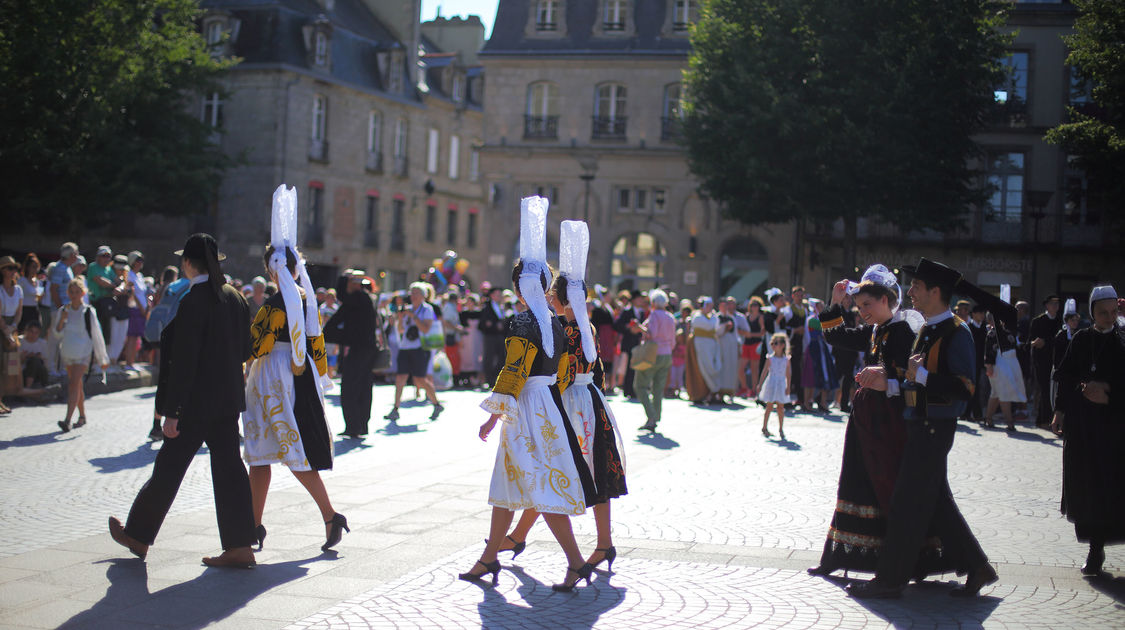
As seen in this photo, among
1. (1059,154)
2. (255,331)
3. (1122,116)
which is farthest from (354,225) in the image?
(255,331)

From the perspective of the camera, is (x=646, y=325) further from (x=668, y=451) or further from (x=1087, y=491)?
(x=1087, y=491)

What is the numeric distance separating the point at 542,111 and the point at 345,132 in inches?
362

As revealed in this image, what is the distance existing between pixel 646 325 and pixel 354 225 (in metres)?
34.1

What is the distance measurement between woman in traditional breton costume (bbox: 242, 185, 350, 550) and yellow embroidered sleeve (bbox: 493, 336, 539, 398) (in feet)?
4.94

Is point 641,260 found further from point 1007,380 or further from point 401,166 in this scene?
point 1007,380

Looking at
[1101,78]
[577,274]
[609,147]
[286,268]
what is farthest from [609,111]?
[577,274]

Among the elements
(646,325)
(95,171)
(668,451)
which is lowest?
(668,451)

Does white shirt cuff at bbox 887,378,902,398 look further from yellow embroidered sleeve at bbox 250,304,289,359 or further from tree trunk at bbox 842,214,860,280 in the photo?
tree trunk at bbox 842,214,860,280

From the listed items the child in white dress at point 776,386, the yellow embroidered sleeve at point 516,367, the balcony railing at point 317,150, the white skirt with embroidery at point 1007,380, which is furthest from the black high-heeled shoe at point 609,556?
the balcony railing at point 317,150

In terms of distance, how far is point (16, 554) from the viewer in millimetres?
7211

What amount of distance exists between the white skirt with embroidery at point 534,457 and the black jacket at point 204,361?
159 cm

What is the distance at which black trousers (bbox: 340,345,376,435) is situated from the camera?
13672 millimetres

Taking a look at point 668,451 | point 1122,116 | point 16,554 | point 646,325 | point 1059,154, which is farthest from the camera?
point 1059,154

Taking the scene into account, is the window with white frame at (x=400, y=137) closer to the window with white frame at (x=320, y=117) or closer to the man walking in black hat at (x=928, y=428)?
the window with white frame at (x=320, y=117)
